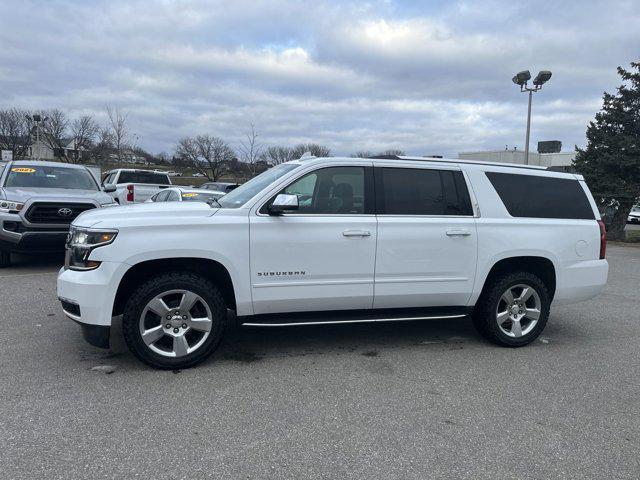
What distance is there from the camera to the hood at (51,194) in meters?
8.10

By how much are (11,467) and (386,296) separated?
121 inches

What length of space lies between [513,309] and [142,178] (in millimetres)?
15365

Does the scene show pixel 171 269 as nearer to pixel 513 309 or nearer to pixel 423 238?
pixel 423 238

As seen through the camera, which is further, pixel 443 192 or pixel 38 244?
pixel 38 244

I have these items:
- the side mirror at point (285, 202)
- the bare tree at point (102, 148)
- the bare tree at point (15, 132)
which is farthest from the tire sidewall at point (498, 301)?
the bare tree at point (15, 132)

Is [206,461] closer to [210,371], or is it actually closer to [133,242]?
[210,371]

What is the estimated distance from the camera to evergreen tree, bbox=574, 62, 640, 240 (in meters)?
18.2

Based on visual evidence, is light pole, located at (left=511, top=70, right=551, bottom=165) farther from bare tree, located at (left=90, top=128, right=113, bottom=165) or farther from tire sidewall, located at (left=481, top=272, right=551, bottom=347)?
bare tree, located at (left=90, top=128, right=113, bottom=165)

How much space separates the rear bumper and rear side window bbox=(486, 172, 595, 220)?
20.6 inches

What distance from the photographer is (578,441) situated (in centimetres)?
319

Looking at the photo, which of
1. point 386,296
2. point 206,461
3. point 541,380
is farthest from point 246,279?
point 541,380

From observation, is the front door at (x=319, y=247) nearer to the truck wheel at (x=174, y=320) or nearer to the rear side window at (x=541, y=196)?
the truck wheel at (x=174, y=320)

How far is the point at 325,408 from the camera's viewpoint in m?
3.56

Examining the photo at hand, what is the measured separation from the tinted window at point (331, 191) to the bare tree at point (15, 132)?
52.1 m
